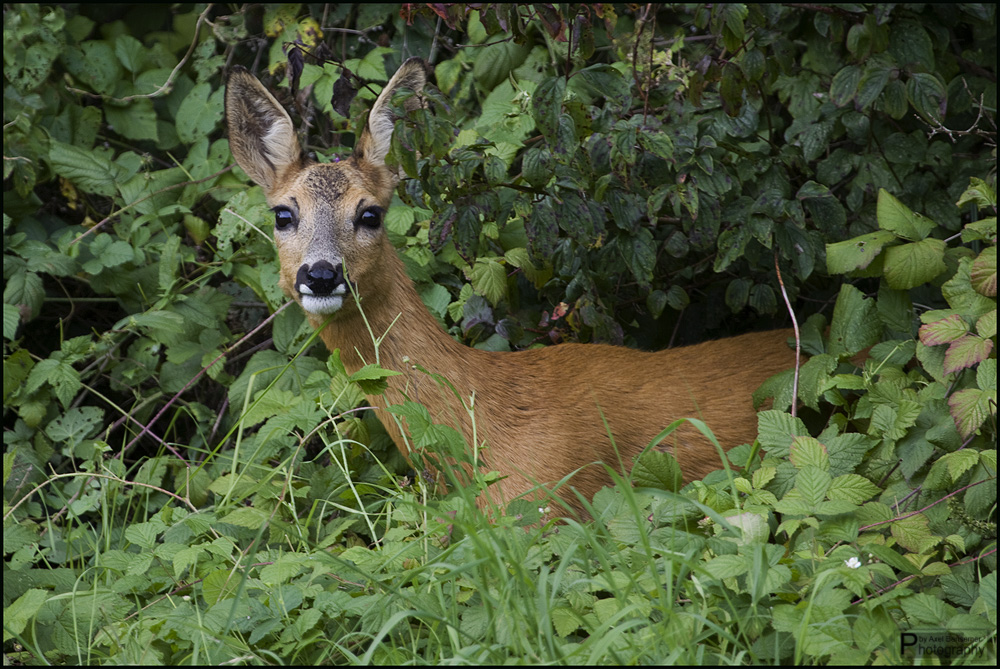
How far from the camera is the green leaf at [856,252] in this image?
9.93 ft

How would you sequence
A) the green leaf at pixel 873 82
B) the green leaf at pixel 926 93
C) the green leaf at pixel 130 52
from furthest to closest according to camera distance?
1. the green leaf at pixel 130 52
2. the green leaf at pixel 873 82
3. the green leaf at pixel 926 93

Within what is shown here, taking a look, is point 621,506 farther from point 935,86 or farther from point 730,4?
point 935,86

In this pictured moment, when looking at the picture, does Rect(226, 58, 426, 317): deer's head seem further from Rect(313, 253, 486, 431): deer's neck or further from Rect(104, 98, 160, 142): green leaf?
Rect(104, 98, 160, 142): green leaf

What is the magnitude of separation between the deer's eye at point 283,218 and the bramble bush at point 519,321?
419 millimetres

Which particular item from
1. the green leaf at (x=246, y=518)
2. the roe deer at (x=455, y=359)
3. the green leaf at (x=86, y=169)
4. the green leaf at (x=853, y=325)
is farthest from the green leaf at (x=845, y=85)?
the green leaf at (x=86, y=169)

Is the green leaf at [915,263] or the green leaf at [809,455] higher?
the green leaf at [915,263]

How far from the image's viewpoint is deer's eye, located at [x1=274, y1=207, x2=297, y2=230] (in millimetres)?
3414

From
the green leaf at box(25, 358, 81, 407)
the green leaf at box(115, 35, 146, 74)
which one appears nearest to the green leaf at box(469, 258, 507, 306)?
the green leaf at box(25, 358, 81, 407)

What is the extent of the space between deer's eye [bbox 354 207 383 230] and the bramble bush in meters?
0.12

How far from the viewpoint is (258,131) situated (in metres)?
3.71

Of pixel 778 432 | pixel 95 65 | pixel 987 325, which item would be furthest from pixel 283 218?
pixel 987 325

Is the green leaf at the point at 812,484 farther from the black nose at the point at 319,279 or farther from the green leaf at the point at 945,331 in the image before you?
the black nose at the point at 319,279

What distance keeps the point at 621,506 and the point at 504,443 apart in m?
0.66

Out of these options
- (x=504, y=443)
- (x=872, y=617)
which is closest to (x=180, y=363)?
(x=504, y=443)
